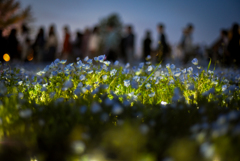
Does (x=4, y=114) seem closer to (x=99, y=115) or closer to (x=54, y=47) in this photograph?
(x=99, y=115)

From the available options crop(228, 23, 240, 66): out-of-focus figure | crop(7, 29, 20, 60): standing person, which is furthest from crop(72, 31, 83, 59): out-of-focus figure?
crop(228, 23, 240, 66): out-of-focus figure

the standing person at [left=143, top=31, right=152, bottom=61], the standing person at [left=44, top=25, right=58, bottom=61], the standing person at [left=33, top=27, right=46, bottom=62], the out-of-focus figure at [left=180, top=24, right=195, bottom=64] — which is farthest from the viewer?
the standing person at [left=33, top=27, right=46, bottom=62]

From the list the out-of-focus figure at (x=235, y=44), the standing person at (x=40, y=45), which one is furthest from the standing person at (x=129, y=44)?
the standing person at (x=40, y=45)

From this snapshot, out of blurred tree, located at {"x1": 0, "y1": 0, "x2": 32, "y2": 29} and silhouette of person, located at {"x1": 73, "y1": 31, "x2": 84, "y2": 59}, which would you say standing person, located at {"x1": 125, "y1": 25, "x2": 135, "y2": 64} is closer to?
silhouette of person, located at {"x1": 73, "y1": 31, "x2": 84, "y2": 59}

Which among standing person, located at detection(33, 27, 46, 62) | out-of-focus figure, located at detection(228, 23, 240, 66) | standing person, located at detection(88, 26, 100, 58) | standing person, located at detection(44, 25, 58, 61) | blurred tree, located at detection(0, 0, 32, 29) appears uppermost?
blurred tree, located at detection(0, 0, 32, 29)

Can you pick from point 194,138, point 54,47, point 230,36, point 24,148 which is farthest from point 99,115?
point 54,47

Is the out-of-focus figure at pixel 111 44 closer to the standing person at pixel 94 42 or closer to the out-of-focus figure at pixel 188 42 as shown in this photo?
the standing person at pixel 94 42
